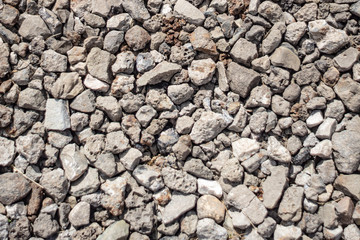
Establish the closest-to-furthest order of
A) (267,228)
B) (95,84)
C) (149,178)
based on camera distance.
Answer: (267,228), (149,178), (95,84)

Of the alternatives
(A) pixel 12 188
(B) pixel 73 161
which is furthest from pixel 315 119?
(A) pixel 12 188

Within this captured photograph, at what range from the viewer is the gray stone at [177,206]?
236 cm

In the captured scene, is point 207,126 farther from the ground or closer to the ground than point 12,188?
farther from the ground

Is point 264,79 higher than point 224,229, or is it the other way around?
point 264,79

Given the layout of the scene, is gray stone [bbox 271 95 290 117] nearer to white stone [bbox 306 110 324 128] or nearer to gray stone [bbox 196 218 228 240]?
white stone [bbox 306 110 324 128]

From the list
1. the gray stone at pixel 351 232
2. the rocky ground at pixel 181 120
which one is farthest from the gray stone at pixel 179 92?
the gray stone at pixel 351 232

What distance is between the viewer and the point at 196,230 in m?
2.35

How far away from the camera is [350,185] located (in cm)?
230

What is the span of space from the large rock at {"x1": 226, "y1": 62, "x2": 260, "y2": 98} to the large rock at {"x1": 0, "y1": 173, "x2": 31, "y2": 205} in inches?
65.4

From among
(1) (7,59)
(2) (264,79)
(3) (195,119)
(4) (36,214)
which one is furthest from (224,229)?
(1) (7,59)

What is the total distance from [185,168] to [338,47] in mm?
1422

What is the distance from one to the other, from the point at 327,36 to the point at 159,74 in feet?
4.13

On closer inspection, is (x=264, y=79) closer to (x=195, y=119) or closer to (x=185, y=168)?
(x=195, y=119)

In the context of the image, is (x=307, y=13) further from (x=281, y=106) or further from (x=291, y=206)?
(x=291, y=206)
